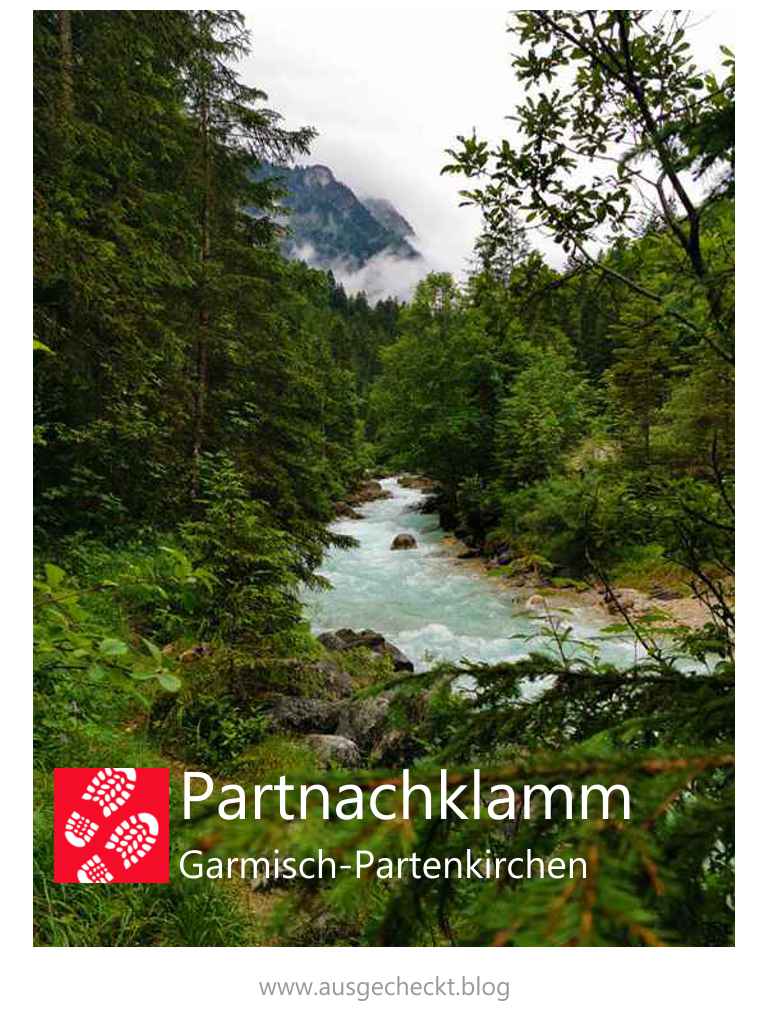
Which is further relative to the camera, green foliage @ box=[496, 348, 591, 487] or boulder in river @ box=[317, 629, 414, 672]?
green foliage @ box=[496, 348, 591, 487]

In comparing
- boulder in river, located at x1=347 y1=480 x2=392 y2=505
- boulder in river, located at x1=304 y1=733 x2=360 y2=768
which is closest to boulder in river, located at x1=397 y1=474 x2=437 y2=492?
boulder in river, located at x1=347 y1=480 x2=392 y2=505

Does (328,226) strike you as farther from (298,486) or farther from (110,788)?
(110,788)

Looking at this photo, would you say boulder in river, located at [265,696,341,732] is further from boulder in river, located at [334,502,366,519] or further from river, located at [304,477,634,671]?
boulder in river, located at [334,502,366,519]

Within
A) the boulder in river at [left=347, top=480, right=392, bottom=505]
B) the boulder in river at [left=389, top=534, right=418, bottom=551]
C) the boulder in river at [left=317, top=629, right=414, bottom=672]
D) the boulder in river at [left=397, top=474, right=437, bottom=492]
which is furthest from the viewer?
the boulder in river at [left=397, top=474, right=437, bottom=492]

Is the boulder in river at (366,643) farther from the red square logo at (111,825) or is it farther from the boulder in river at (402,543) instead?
the boulder in river at (402,543)
